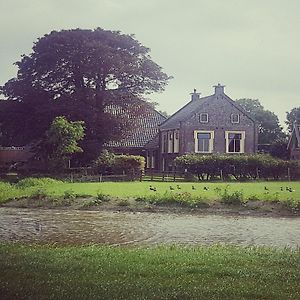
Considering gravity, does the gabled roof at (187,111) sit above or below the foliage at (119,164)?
above

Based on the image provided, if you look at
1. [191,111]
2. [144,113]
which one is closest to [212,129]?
[191,111]

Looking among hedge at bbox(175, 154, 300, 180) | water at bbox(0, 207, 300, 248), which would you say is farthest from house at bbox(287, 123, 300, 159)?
water at bbox(0, 207, 300, 248)

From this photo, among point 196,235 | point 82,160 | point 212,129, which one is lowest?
point 196,235

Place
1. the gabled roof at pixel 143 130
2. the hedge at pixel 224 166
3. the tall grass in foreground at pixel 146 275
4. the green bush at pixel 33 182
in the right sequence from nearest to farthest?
1. the tall grass in foreground at pixel 146 275
2. the green bush at pixel 33 182
3. the hedge at pixel 224 166
4. the gabled roof at pixel 143 130

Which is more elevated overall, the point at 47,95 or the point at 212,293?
the point at 47,95

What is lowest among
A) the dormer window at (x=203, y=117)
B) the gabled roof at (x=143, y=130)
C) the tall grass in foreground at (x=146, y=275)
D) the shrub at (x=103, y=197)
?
the tall grass in foreground at (x=146, y=275)

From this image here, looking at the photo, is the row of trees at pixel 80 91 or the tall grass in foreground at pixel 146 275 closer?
the tall grass in foreground at pixel 146 275

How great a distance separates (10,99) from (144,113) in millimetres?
9092

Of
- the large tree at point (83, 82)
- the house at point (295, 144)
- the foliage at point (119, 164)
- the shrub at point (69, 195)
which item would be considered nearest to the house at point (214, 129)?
the foliage at point (119, 164)

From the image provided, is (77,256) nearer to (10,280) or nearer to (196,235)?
(10,280)

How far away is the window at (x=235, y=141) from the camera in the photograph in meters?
35.5

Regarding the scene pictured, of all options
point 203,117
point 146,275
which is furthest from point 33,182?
point 203,117

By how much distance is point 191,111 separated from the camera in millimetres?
36031

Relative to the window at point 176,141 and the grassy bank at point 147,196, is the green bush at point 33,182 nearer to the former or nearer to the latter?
the grassy bank at point 147,196
